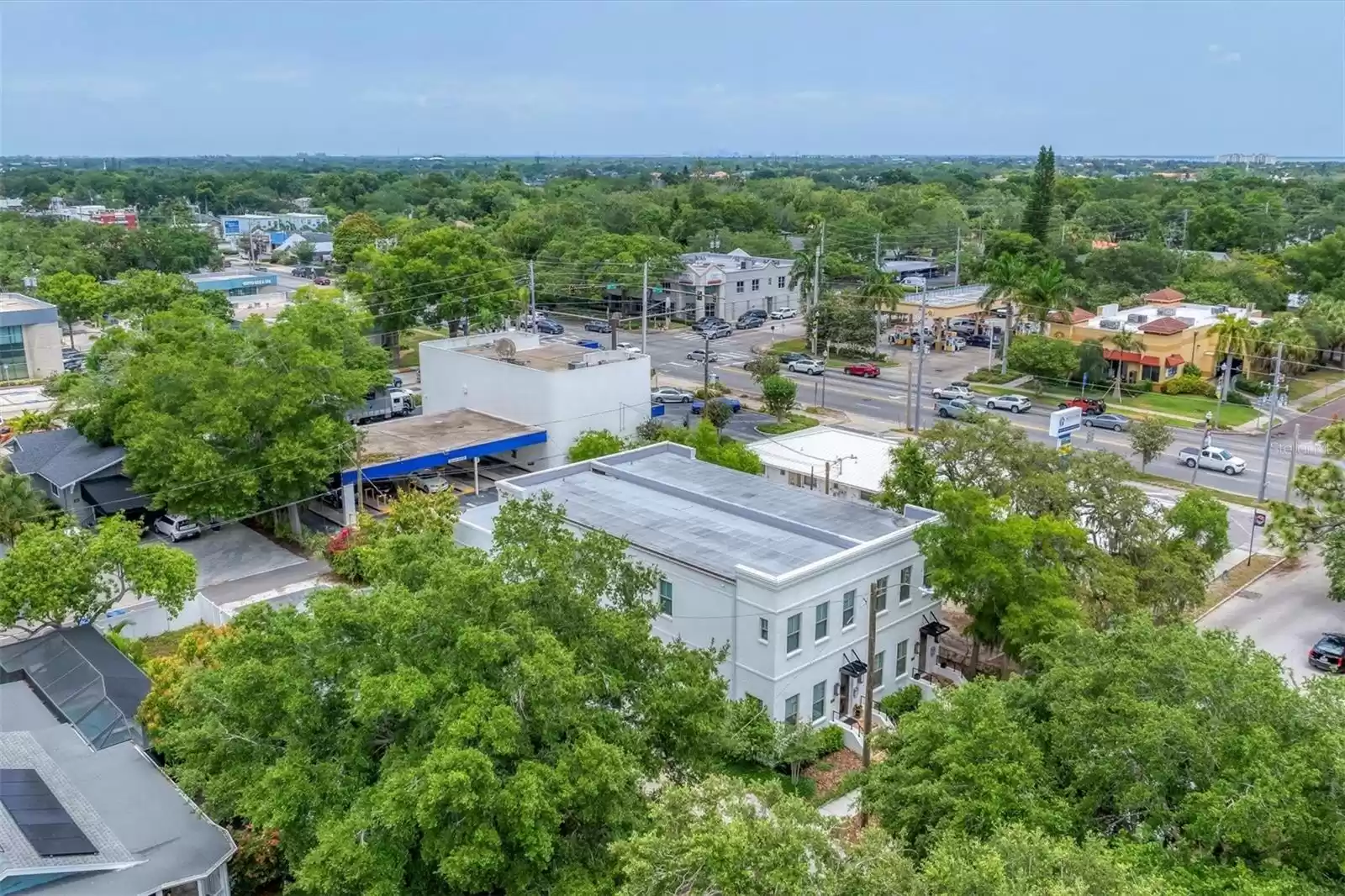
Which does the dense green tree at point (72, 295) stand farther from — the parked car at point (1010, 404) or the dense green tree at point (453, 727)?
the dense green tree at point (453, 727)

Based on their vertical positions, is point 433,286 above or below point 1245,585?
above

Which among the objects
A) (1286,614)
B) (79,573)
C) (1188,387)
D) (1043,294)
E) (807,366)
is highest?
(1043,294)

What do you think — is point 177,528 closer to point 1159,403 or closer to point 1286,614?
point 1286,614

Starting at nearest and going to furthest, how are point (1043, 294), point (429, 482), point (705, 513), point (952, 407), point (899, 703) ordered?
point (899, 703) < point (705, 513) < point (429, 482) < point (952, 407) < point (1043, 294)

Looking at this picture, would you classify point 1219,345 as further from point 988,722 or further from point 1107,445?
point 988,722

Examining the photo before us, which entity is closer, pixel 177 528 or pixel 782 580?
pixel 782 580

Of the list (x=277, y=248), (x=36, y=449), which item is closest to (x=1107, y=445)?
(x=36, y=449)

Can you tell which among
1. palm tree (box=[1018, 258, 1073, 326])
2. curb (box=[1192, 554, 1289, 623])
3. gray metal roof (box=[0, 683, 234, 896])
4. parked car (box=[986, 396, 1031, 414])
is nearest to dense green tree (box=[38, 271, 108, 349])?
parked car (box=[986, 396, 1031, 414])

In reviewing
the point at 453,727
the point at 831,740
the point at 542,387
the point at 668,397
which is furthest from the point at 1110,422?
the point at 453,727

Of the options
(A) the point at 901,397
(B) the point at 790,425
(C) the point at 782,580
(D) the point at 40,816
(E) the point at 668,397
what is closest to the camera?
(D) the point at 40,816
